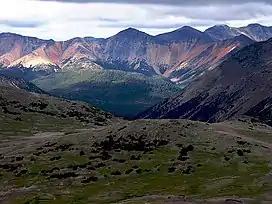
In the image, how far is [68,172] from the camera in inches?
3981

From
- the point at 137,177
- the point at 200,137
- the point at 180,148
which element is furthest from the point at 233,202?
the point at 200,137

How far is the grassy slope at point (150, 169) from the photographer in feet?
246

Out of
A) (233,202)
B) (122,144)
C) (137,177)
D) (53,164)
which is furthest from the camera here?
(122,144)

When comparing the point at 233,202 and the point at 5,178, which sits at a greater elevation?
the point at 233,202

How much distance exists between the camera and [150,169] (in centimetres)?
9625

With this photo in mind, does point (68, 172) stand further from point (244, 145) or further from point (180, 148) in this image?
point (244, 145)

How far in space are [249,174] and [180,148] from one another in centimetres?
3140

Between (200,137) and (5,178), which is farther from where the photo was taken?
(200,137)

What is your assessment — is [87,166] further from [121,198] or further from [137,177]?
[121,198]

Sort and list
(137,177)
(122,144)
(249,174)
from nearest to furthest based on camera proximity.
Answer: (249,174)
(137,177)
(122,144)

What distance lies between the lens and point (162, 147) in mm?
117812

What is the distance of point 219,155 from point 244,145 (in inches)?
490

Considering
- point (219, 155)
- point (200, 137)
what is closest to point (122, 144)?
point (200, 137)

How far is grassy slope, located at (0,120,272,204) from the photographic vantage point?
75.1 metres
